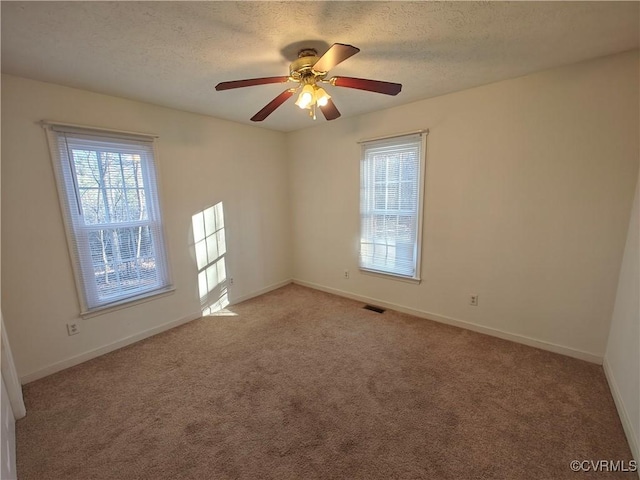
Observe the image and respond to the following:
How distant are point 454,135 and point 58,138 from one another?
357 centimetres

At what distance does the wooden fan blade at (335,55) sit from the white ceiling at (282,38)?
24cm

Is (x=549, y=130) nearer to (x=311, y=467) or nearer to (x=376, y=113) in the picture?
(x=376, y=113)

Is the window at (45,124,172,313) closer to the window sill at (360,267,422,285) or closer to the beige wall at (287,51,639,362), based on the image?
the beige wall at (287,51,639,362)

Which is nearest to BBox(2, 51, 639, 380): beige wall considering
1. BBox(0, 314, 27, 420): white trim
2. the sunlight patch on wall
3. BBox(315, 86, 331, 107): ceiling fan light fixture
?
the sunlight patch on wall

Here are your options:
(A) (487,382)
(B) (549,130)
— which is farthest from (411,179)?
(A) (487,382)

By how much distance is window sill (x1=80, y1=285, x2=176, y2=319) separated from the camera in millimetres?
2510

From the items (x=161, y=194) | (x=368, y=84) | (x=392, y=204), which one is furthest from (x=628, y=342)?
(x=161, y=194)

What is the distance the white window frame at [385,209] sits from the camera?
2.96 metres

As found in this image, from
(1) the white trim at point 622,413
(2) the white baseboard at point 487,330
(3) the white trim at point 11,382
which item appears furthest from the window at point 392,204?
(3) the white trim at point 11,382

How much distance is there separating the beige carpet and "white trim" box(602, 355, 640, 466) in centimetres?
4

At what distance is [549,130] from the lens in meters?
2.26

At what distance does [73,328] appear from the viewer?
2.43 meters

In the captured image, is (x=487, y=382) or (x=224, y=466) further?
(x=487, y=382)

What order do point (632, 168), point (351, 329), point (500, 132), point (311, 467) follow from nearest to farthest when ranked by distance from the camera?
1. point (311, 467)
2. point (632, 168)
3. point (500, 132)
4. point (351, 329)
